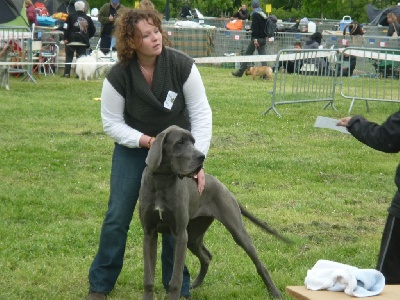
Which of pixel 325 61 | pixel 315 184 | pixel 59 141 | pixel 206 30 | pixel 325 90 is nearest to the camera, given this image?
pixel 315 184

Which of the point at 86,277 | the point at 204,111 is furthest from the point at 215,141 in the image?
the point at 204,111

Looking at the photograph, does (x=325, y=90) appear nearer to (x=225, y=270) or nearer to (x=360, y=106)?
(x=360, y=106)

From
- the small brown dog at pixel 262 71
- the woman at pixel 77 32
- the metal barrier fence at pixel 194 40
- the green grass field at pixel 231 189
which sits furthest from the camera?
the metal barrier fence at pixel 194 40

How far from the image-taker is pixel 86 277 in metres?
6.23

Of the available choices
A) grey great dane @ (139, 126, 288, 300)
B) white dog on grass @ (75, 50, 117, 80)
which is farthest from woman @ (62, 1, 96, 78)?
grey great dane @ (139, 126, 288, 300)

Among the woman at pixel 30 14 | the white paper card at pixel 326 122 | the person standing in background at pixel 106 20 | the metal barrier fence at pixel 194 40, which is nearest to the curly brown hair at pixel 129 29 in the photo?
the white paper card at pixel 326 122

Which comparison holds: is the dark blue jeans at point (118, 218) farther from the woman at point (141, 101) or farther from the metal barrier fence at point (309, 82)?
the metal barrier fence at point (309, 82)

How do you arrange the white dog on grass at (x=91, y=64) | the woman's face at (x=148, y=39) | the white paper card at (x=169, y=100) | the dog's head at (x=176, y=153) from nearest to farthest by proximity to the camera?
the dog's head at (x=176, y=153) < the woman's face at (x=148, y=39) < the white paper card at (x=169, y=100) < the white dog on grass at (x=91, y=64)

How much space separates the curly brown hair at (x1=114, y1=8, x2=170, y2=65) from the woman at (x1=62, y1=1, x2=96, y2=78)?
1818 centimetres

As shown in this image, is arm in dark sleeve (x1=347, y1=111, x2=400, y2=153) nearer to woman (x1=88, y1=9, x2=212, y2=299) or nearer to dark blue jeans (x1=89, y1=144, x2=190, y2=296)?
woman (x1=88, y1=9, x2=212, y2=299)

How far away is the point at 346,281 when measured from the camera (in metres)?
3.63

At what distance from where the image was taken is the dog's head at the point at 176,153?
15.6ft

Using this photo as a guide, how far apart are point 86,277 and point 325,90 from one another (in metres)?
12.1

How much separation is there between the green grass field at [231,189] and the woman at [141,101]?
935 mm
